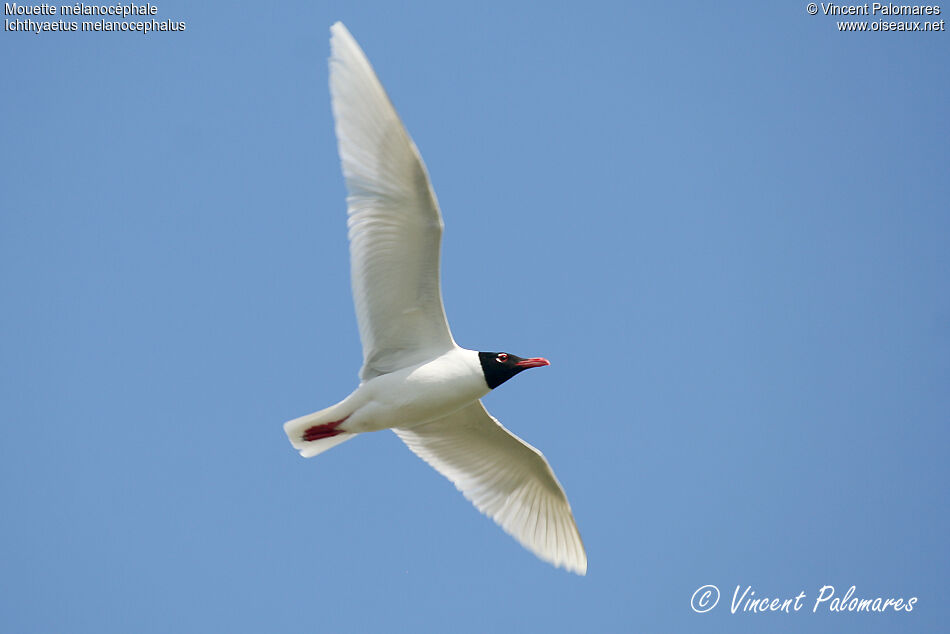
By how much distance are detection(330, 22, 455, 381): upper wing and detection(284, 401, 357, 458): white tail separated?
593 millimetres

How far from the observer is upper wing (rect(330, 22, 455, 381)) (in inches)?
331

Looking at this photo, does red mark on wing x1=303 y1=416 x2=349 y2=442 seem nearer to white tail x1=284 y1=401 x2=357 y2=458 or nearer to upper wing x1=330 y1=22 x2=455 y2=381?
white tail x1=284 y1=401 x2=357 y2=458

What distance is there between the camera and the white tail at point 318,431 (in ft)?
30.7

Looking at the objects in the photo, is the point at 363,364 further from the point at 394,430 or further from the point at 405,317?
the point at 394,430

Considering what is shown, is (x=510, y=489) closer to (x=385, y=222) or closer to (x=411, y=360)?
(x=411, y=360)

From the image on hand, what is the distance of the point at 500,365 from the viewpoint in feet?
30.5

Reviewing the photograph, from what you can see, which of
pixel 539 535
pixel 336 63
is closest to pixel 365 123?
pixel 336 63

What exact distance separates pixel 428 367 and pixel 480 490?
1.90 m

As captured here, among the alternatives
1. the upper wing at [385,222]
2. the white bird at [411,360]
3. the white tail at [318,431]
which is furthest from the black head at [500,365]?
the white tail at [318,431]

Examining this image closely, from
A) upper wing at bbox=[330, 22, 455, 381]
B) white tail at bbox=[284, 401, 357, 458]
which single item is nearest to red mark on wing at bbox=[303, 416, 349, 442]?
white tail at bbox=[284, 401, 357, 458]

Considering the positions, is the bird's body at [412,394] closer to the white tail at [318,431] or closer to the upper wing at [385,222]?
the white tail at [318,431]

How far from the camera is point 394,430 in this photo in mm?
10711

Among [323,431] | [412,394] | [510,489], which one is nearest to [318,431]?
[323,431]

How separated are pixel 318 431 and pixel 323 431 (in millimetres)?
44
